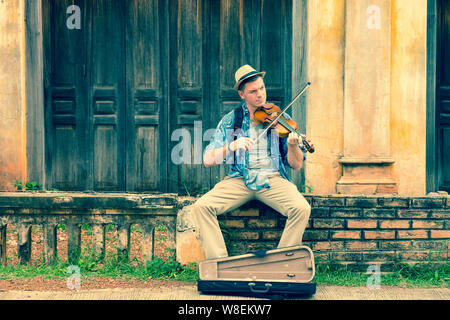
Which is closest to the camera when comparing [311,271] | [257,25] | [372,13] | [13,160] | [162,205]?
[311,271]

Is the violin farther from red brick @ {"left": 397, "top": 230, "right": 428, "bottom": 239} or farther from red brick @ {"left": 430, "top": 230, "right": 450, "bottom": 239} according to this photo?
red brick @ {"left": 430, "top": 230, "right": 450, "bottom": 239}

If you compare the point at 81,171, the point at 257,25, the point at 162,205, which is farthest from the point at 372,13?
the point at 81,171

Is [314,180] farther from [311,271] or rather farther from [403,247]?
[311,271]

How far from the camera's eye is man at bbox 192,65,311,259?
374cm

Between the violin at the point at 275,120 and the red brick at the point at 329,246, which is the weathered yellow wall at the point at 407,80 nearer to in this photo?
the red brick at the point at 329,246

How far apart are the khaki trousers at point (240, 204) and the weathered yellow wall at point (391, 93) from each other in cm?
147

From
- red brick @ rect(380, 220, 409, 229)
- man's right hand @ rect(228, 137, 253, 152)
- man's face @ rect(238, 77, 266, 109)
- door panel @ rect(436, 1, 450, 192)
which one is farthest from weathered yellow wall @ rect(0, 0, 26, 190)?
door panel @ rect(436, 1, 450, 192)

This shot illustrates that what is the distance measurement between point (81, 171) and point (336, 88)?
300 cm

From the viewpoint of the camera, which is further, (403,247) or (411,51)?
(411,51)

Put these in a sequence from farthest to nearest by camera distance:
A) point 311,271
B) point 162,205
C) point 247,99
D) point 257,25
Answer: point 257,25 → point 162,205 → point 247,99 → point 311,271

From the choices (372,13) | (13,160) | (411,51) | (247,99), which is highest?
(372,13)

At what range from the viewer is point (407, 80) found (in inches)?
206

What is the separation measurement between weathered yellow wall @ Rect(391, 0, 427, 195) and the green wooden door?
4.53 ft

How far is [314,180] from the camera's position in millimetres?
5363
